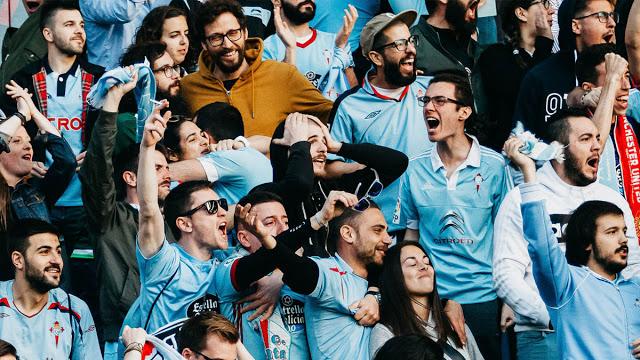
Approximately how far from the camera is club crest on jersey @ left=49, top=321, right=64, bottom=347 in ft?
32.5

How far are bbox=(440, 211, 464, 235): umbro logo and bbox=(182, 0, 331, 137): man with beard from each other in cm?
161

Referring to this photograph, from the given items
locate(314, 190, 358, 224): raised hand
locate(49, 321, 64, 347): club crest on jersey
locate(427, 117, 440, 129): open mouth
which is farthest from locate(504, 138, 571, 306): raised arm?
locate(49, 321, 64, 347): club crest on jersey

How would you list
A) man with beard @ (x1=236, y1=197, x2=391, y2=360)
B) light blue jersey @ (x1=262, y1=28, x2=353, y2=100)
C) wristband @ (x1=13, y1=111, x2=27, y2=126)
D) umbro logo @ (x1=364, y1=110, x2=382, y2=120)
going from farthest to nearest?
light blue jersey @ (x1=262, y1=28, x2=353, y2=100) → umbro logo @ (x1=364, y1=110, x2=382, y2=120) → wristband @ (x1=13, y1=111, x2=27, y2=126) → man with beard @ (x1=236, y1=197, x2=391, y2=360)

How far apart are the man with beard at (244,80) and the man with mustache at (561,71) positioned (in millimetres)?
1391

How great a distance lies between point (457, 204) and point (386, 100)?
1173 millimetres

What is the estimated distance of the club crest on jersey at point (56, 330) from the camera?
9914mm

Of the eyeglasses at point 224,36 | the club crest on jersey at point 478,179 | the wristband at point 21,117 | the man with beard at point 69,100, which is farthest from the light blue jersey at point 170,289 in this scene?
the eyeglasses at point 224,36

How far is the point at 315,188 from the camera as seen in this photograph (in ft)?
33.9

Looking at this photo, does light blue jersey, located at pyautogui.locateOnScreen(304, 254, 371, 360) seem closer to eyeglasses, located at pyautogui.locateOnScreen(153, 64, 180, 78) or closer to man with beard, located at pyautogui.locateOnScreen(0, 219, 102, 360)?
man with beard, located at pyautogui.locateOnScreen(0, 219, 102, 360)

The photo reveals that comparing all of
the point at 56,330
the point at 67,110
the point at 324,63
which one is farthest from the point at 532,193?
the point at 67,110

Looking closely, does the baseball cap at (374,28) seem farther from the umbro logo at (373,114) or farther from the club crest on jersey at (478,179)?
the club crest on jersey at (478,179)

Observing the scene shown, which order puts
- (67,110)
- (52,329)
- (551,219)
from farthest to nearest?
(67,110)
(52,329)
(551,219)

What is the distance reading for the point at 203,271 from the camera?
937cm

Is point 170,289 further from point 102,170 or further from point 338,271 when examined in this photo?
point 102,170
